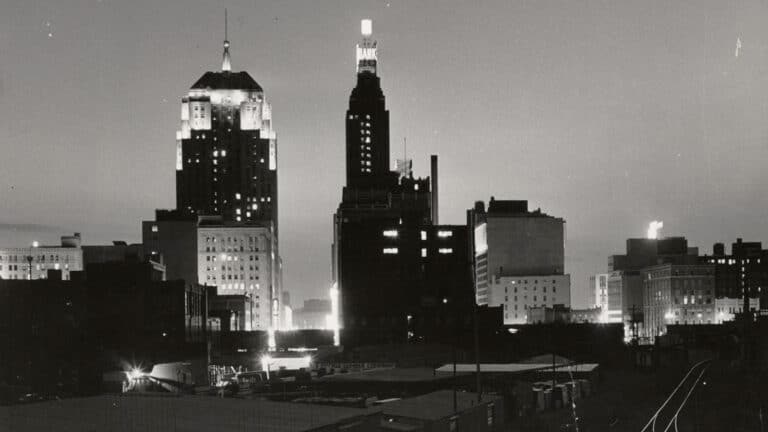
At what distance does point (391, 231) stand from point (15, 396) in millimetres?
116340

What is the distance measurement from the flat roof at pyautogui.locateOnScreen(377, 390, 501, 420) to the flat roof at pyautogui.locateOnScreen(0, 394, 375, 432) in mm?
6680

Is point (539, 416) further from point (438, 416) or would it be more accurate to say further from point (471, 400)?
point (438, 416)

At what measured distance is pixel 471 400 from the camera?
1929 inches

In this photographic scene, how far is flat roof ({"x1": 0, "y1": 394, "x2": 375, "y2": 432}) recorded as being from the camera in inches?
1066

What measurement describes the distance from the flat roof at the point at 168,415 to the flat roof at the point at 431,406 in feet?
21.9

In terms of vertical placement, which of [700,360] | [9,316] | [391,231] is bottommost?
[700,360]

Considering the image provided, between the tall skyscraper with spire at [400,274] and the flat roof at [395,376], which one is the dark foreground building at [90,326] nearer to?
the flat roof at [395,376]

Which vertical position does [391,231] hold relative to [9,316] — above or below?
above

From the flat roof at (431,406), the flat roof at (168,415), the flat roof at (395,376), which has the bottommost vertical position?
the flat roof at (395,376)

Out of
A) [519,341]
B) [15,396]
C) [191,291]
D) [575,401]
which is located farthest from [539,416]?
[519,341]

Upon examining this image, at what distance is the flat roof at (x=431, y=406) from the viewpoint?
135 ft

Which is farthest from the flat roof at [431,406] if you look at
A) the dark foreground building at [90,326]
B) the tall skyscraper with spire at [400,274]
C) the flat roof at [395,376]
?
the tall skyscraper with spire at [400,274]

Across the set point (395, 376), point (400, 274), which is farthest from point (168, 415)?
point (400, 274)

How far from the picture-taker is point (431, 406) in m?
44.5
